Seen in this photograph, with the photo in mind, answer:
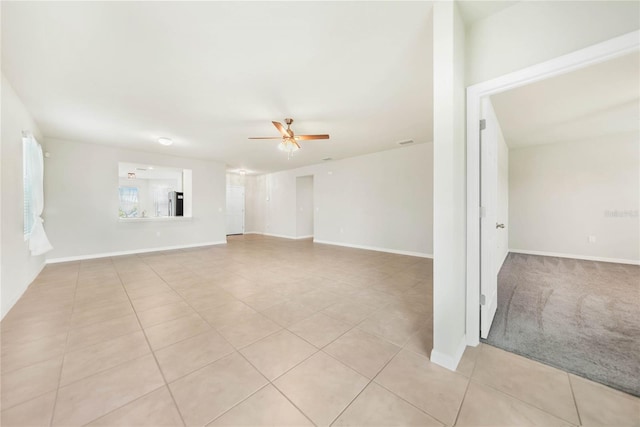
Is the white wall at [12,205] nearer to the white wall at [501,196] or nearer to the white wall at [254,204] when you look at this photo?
the white wall at [501,196]

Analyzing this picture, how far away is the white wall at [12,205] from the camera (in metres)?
2.38

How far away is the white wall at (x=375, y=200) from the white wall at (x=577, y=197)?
2.48 meters

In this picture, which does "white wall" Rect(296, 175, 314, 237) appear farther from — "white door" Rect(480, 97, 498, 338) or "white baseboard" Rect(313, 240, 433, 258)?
"white door" Rect(480, 97, 498, 338)

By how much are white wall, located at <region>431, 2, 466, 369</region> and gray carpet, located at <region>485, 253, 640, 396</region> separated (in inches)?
26.7

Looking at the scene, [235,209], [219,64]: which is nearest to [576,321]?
[219,64]

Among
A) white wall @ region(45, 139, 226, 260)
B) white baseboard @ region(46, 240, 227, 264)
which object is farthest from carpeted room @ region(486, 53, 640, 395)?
white wall @ region(45, 139, 226, 260)

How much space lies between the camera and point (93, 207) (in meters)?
4.98

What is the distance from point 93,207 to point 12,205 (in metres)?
2.78

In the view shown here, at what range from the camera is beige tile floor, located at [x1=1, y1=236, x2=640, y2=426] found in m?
1.20

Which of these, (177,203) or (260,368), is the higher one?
(177,203)

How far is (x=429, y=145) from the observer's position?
196 inches

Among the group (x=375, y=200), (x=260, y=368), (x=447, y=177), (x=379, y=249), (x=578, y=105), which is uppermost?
(x=578, y=105)

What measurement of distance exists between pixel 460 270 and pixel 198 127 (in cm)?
439

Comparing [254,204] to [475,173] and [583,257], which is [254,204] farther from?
[583,257]
